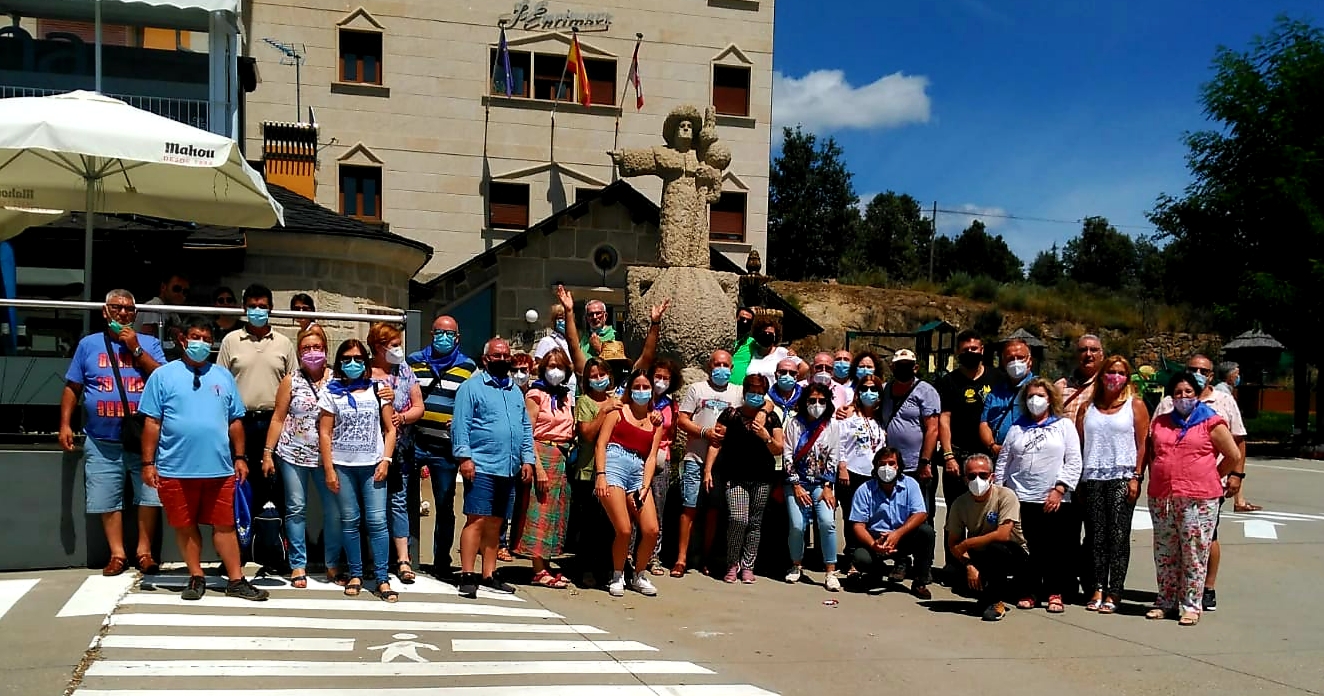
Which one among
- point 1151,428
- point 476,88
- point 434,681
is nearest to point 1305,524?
point 1151,428

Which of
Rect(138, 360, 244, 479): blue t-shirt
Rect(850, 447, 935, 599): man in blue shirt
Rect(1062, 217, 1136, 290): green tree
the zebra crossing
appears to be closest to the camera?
the zebra crossing

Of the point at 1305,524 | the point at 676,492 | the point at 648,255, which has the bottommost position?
the point at 1305,524

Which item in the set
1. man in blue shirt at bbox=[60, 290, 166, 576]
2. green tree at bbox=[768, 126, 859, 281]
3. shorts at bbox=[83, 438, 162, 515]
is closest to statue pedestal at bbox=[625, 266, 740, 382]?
man in blue shirt at bbox=[60, 290, 166, 576]

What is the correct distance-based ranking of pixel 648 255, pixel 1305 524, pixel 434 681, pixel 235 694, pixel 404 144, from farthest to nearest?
1. pixel 404 144
2. pixel 648 255
3. pixel 1305 524
4. pixel 434 681
5. pixel 235 694

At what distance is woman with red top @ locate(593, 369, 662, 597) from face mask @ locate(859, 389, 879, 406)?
63.6 inches

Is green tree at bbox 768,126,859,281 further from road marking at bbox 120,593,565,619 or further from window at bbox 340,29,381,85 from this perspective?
road marking at bbox 120,593,565,619

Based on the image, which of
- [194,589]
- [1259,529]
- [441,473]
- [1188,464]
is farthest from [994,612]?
[1259,529]

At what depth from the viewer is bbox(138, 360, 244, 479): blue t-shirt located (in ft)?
20.5

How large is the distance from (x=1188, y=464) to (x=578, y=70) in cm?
1924

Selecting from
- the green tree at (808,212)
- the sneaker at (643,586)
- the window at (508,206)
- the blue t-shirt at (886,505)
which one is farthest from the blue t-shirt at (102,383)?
the green tree at (808,212)

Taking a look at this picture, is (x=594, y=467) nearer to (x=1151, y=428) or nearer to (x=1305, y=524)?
(x=1151, y=428)

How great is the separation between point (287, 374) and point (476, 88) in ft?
61.4

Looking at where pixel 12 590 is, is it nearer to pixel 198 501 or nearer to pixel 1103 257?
pixel 198 501

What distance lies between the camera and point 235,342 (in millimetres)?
7105
